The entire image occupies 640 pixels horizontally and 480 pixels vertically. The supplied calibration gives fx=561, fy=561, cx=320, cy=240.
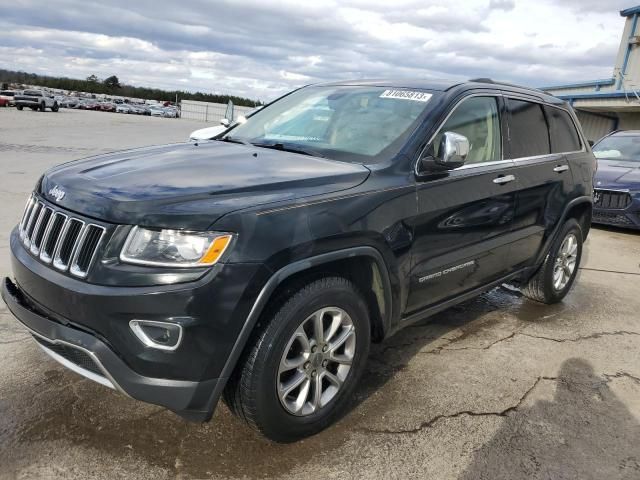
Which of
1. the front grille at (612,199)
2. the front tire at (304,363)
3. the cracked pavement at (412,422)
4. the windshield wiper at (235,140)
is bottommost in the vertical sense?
the cracked pavement at (412,422)

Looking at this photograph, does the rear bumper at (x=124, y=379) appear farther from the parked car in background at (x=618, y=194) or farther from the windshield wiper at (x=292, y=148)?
the parked car in background at (x=618, y=194)

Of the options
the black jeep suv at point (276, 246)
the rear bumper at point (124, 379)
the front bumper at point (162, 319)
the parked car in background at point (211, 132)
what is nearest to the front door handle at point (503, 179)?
the black jeep suv at point (276, 246)

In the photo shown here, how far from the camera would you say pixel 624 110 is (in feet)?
79.9

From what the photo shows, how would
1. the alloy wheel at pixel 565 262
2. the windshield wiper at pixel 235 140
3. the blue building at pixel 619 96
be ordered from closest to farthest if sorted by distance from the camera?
the windshield wiper at pixel 235 140
the alloy wheel at pixel 565 262
the blue building at pixel 619 96

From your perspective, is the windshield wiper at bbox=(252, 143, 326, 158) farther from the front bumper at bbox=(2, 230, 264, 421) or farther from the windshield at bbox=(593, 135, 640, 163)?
the windshield at bbox=(593, 135, 640, 163)

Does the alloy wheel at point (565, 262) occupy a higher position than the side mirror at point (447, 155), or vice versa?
the side mirror at point (447, 155)

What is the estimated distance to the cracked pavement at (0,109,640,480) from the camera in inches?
104

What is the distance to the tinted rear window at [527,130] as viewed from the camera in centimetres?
417

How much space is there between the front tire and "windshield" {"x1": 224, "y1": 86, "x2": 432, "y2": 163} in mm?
929

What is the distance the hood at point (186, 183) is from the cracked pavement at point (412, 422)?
1.14 m

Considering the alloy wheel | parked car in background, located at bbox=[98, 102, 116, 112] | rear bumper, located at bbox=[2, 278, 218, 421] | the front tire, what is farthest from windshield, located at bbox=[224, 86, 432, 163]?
parked car in background, located at bbox=[98, 102, 116, 112]

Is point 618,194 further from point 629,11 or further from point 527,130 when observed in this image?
point 629,11

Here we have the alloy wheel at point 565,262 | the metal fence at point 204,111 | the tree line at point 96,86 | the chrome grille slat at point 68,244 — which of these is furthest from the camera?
the tree line at point 96,86

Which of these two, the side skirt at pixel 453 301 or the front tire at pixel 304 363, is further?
the side skirt at pixel 453 301
